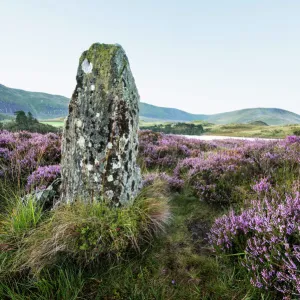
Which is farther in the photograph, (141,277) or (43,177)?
(43,177)

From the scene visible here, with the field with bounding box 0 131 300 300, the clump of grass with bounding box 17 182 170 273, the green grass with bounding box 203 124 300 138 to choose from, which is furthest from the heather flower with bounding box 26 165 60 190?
the green grass with bounding box 203 124 300 138

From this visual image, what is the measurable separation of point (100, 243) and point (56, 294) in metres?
0.71

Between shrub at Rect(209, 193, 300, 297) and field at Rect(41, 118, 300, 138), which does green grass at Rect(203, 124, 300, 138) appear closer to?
field at Rect(41, 118, 300, 138)

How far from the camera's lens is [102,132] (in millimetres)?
3457

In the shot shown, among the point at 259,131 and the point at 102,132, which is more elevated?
the point at 259,131

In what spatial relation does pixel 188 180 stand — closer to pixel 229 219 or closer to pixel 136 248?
pixel 229 219

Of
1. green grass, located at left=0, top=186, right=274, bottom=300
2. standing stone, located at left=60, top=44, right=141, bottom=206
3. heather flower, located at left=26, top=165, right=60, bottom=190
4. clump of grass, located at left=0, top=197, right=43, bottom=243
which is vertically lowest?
green grass, located at left=0, top=186, right=274, bottom=300

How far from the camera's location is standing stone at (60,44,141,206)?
337 cm

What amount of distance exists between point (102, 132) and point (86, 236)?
5.08ft

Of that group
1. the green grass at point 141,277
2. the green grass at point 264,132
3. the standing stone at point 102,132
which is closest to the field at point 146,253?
the green grass at point 141,277

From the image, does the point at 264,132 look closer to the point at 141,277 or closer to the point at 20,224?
the point at 141,277

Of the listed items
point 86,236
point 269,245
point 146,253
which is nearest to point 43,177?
point 86,236

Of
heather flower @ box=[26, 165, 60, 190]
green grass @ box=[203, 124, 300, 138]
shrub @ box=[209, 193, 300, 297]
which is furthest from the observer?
green grass @ box=[203, 124, 300, 138]

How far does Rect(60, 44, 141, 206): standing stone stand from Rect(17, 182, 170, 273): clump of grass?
269 mm
